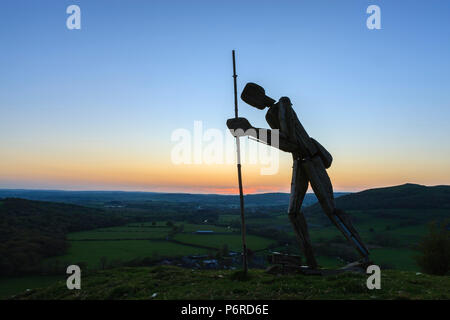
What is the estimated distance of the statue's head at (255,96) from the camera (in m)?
10.8

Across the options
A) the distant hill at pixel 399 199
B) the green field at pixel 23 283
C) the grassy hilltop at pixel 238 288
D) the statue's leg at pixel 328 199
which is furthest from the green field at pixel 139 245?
the distant hill at pixel 399 199

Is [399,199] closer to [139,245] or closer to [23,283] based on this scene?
[139,245]

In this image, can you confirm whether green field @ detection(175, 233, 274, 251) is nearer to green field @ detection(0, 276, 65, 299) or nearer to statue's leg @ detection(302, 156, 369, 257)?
green field @ detection(0, 276, 65, 299)

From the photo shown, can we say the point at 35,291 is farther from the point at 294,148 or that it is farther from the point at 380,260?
the point at 380,260

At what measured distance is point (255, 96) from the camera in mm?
10844

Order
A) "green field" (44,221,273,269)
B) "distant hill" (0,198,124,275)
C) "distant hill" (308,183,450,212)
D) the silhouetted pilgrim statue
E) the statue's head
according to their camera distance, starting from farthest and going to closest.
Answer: "distant hill" (308,183,450,212) < "green field" (44,221,273,269) < "distant hill" (0,198,124,275) < the statue's head < the silhouetted pilgrim statue

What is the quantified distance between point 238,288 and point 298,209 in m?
3.69

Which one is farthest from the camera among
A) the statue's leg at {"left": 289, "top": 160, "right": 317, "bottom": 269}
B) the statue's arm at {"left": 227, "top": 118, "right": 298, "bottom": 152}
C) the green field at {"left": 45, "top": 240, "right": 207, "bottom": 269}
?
the green field at {"left": 45, "top": 240, "right": 207, "bottom": 269}

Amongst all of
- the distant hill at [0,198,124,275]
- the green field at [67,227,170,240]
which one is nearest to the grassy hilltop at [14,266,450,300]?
the distant hill at [0,198,124,275]

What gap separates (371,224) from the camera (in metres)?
80.8

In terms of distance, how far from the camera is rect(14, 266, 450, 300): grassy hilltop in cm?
799

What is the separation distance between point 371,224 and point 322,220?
15.2 metres

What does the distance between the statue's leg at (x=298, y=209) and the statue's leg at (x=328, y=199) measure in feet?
0.98

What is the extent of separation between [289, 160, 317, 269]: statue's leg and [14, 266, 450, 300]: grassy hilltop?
1171 millimetres
